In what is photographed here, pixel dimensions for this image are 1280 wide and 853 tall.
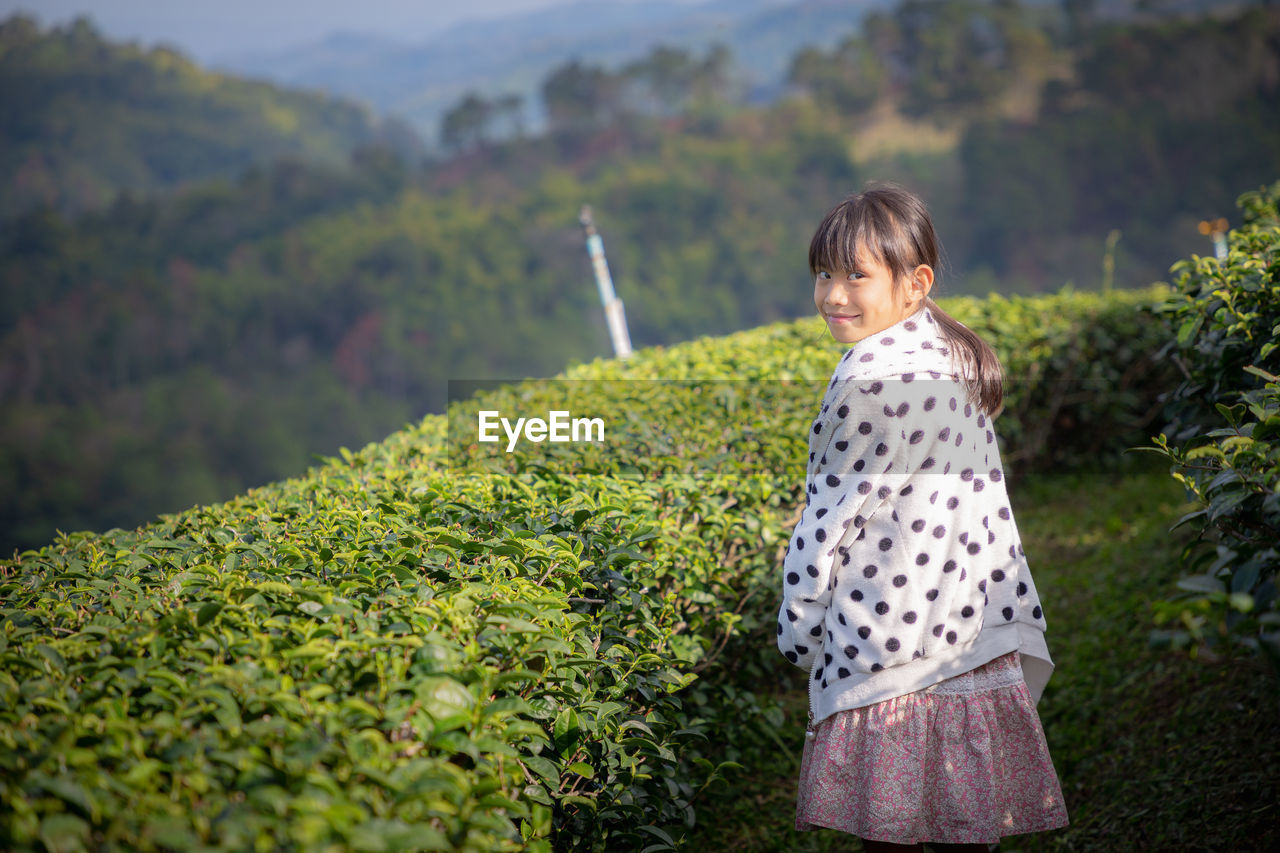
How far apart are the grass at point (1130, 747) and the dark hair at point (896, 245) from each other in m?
0.62

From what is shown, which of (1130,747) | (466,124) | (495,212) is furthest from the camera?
(466,124)

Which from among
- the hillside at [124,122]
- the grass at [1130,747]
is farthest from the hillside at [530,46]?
the grass at [1130,747]

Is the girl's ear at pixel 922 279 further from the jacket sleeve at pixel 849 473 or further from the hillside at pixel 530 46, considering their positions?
the hillside at pixel 530 46

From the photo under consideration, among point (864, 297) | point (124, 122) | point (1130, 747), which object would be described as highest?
point (124, 122)

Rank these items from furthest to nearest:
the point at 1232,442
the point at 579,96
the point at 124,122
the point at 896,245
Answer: the point at 579,96
the point at 124,122
the point at 896,245
the point at 1232,442

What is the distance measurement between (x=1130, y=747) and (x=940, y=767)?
136 centimetres

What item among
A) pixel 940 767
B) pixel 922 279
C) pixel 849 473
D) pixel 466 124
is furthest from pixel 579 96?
pixel 940 767

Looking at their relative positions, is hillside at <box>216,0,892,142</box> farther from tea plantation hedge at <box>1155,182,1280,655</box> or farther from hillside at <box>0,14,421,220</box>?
tea plantation hedge at <box>1155,182,1280,655</box>

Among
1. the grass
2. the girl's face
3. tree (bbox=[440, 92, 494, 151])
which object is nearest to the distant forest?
tree (bbox=[440, 92, 494, 151])

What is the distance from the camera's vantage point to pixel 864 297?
5.42 feet

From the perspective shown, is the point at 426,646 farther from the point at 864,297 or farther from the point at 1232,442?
the point at 1232,442

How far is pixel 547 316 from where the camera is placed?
31672mm

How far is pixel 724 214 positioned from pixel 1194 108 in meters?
17.4

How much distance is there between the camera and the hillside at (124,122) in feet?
112
